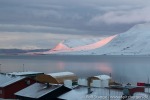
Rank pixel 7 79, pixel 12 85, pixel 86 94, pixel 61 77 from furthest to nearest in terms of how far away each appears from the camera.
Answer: pixel 61 77 → pixel 7 79 → pixel 12 85 → pixel 86 94

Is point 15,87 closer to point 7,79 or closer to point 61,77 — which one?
point 7,79

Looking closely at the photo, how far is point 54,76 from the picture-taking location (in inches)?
2051

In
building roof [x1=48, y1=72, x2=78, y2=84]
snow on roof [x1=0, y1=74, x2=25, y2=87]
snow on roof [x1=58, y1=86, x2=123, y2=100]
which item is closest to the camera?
snow on roof [x1=58, y1=86, x2=123, y2=100]

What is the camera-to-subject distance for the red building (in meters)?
47.2

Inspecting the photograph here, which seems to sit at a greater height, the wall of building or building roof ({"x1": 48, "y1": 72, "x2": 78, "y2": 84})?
building roof ({"x1": 48, "y1": 72, "x2": 78, "y2": 84})

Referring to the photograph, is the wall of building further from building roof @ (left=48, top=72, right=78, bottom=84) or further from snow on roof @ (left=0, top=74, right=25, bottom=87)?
building roof @ (left=48, top=72, right=78, bottom=84)

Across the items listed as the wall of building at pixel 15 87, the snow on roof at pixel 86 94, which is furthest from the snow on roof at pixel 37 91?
the wall of building at pixel 15 87

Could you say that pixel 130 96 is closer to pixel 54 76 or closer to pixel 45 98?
pixel 45 98

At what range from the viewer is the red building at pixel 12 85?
4716 cm

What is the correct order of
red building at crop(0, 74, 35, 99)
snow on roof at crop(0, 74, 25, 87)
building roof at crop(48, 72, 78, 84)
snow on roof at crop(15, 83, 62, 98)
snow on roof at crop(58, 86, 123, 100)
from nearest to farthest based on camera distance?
snow on roof at crop(58, 86, 123, 100) → snow on roof at crop(15, 83, 62, 98) → red building at crop(0, 74, 35, 99) → snow on roof at crop(0, 74, 25, 87) → building roof at crop(48, 72, 78, 84)

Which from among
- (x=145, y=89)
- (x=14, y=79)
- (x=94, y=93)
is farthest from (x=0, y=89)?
(x=145, y=89)

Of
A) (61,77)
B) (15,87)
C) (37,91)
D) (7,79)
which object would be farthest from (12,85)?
(61,77)

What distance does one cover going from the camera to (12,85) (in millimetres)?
47750

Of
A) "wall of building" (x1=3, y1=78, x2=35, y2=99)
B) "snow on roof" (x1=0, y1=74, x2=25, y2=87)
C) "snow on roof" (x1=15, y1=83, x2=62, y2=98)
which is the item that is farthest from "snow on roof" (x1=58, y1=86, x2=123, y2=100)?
"snow on roof" (x1=0, y1=74, x2=25, y2=87)
